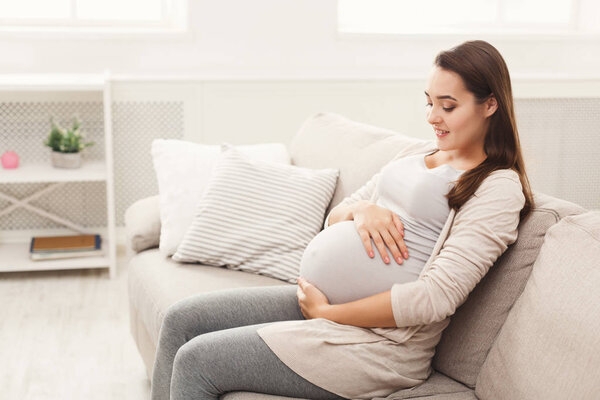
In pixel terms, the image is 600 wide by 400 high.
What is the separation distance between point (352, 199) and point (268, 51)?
2.09 meters

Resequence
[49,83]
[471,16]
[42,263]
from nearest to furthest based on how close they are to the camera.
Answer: [49,83], [42,263], [471,16]

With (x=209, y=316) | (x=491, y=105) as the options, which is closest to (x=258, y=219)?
(x=209, y=316)

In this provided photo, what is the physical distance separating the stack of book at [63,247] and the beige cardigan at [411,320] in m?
2.09

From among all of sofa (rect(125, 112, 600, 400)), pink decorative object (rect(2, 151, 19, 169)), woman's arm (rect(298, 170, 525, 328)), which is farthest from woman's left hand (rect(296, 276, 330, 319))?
pink decorative object (rect(2, 151, 19, 169))

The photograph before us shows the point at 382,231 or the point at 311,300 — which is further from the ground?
the point at 382,231

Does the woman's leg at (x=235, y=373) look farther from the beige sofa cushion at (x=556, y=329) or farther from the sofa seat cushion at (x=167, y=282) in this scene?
the sofa seat cushion at (x=167, y=282)

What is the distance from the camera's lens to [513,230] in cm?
145

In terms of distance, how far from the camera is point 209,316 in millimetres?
1689

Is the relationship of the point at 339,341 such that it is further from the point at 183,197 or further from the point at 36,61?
the point at 36,61

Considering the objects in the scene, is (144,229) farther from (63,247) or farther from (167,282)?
(63,247)

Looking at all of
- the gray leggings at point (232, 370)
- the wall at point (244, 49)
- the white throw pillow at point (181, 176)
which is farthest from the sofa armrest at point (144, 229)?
the wall at point (244, 49)

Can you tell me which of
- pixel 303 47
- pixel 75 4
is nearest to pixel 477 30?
pixel 303 47

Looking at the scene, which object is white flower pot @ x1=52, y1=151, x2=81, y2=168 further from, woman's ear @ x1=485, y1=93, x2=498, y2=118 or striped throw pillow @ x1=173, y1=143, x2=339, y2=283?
woman's ear @ x1=485, y1=93, x2=498, y2=118

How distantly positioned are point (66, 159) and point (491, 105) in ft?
7.62
